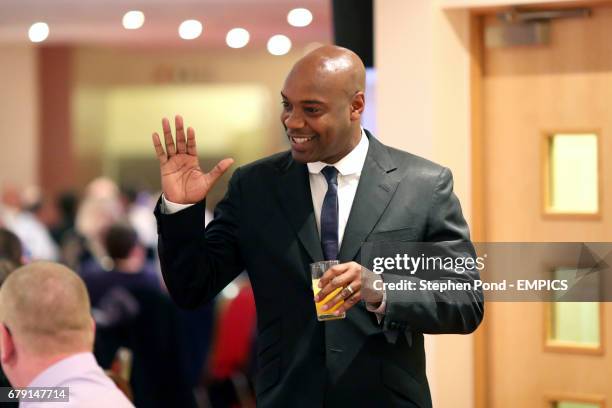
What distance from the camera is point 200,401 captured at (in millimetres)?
6980

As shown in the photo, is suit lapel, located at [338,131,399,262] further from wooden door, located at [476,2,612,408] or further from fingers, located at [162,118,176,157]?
wooden door, located at [476,2,612,408]

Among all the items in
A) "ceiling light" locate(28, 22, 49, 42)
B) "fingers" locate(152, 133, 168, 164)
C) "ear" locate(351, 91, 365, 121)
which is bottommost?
"fingers" locate(152, 133, 168, 164)

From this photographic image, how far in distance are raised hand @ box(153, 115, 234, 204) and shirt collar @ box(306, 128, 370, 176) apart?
0.77 ft

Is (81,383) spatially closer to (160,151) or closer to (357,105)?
(160,151)

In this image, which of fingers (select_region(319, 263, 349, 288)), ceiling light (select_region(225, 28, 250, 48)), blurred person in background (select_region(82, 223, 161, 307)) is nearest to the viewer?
fingers (select_region(319, 263, 349, 288))

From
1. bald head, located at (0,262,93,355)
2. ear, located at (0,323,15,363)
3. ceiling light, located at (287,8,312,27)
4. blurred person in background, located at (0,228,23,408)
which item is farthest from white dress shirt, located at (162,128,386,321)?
ceiling light, located at (287,8,312,27)

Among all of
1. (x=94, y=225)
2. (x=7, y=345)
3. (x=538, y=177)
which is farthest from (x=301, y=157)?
(x=94, y=225)

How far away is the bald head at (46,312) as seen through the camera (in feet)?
8.04

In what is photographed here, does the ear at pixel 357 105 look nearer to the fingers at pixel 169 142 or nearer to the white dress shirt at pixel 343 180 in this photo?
the white dress shirt at pixel 343 180

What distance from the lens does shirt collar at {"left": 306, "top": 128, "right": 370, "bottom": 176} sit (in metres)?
2.61

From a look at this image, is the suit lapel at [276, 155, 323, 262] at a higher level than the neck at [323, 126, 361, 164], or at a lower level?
lower

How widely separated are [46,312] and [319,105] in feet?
2.71

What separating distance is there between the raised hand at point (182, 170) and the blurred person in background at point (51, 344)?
37 centimetres

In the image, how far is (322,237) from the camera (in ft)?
8.36
